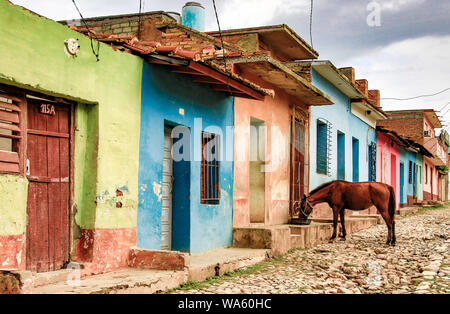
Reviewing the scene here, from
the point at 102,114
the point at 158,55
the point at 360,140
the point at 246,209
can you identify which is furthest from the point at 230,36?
the point at 360,140

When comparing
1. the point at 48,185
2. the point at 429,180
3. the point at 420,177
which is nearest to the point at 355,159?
the point at 48,185

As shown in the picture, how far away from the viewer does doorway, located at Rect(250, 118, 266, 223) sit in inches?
424

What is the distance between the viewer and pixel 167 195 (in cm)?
812

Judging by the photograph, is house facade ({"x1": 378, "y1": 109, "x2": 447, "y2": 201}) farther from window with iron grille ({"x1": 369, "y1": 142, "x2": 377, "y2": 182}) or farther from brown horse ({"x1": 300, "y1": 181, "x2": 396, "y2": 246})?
brown horse ({"x1": 300, "y1": 181, "x2": 396, "y2": 246})

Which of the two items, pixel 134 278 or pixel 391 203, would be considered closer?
pixel 134 278

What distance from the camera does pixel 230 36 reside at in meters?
11.8

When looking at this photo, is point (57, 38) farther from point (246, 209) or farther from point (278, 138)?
point (278, 138)

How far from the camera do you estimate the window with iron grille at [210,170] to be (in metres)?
8.57

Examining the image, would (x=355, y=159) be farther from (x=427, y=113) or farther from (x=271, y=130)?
(x=427, y=113)

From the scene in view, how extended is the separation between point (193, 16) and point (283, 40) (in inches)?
106

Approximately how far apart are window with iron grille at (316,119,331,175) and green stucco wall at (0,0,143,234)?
29.9ft

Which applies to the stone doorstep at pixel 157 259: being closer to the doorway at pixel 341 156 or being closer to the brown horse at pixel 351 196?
the brown horse at pixel 351 196

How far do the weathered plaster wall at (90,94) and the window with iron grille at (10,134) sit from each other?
0.73 ft

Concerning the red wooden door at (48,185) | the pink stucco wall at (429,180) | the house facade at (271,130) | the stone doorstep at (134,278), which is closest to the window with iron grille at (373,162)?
the house facade at (271,130)
